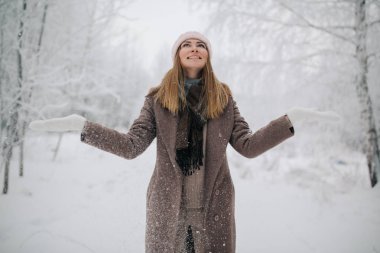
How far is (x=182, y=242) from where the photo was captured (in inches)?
61.2

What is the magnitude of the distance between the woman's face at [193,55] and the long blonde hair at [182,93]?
43mm

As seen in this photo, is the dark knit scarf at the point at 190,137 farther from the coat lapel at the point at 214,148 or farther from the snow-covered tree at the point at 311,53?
the snow-covered tree at the point at 311,53

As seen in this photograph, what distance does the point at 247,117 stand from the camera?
20.8 ft

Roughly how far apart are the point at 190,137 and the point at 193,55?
560 millimetres

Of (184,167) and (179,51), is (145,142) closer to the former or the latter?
(184,167)

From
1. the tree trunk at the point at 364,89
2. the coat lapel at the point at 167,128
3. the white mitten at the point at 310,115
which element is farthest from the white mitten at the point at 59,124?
the tree trunk at the point at 364,89

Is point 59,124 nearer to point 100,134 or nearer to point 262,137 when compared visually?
point 100,134

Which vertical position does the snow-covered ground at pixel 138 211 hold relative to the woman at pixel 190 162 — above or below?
below

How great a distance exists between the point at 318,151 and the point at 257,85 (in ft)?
7.90

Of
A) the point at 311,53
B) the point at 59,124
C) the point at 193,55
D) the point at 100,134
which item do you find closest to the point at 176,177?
the point at 100,134

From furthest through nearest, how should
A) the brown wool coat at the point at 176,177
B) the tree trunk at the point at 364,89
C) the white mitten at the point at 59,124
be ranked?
1. the tree trunk at the point at 364,89
2. the brown wool coat at the point at 176,177
3. the white mitten at the point at 59,124

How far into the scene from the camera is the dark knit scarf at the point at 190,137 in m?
1.51

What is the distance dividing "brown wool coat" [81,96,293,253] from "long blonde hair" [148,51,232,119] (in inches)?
2.1

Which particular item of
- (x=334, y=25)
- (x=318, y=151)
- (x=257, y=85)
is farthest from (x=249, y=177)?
(x=334, y=25)
